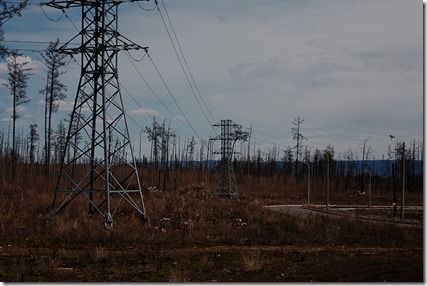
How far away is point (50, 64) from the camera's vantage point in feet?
157

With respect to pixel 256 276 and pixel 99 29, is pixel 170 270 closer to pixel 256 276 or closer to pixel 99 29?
pixel 256 276

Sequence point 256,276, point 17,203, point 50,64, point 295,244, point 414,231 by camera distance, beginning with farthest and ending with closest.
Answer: point 50,64, point 17,203, point 414,231, point 295,244, point 256,276

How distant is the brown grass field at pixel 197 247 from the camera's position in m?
11.6

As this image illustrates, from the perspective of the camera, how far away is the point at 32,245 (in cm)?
1661

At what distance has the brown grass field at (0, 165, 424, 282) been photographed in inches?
457

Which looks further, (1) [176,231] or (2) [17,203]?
(2) [17,203]

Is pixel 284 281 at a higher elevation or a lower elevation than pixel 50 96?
lower

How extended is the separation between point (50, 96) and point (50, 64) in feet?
8.99

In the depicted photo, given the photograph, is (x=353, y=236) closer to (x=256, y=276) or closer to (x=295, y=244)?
(x=295, y=244)

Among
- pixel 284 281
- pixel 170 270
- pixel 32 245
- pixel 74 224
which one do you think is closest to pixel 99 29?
pixel 74 224

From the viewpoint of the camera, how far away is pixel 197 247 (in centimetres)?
1702

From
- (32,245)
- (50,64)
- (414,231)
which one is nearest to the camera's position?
(32,245)

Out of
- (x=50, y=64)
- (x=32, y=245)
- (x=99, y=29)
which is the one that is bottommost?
(x=32, y=245)

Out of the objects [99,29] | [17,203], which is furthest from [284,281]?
[17,203]
